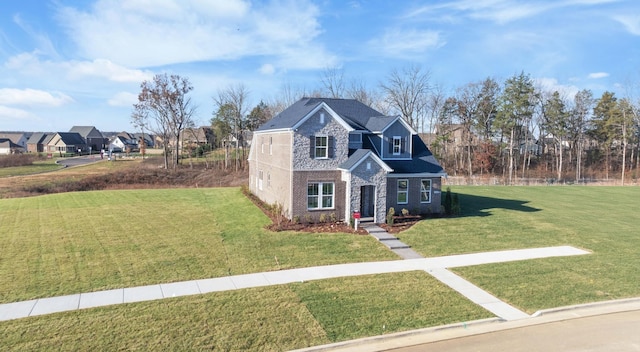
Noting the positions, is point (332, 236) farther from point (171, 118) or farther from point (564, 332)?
point (171, 118)

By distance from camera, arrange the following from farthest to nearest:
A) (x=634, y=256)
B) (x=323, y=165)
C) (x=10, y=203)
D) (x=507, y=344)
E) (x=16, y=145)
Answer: (x=16, y=145) < (x=10, y=203) < (x=323, y=165) < (x=634, y=256) < (x=507, y=344)

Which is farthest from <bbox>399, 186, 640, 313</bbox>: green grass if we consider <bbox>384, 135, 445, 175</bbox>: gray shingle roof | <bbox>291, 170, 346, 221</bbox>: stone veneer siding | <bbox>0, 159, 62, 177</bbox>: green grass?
<bbox>0, 159, 62, 177</bbox>: green grass

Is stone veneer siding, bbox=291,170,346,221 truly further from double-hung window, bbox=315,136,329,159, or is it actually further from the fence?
the fence

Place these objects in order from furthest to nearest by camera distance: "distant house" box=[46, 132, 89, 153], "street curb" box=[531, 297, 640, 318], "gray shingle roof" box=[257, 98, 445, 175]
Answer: "distant house" box=[46, 132, 89, 153], "gray shingle roof" box=[257, 98, 445, 175], "street curb" box=[531, 297, 640, 318]

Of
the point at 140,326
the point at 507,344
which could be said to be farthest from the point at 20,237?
the point at 507,344

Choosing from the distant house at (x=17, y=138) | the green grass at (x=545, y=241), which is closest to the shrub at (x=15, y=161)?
the distant house at (x=17, y=138)

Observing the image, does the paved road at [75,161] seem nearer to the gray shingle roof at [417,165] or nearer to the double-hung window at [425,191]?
the gray shingle roof at [417,165]
